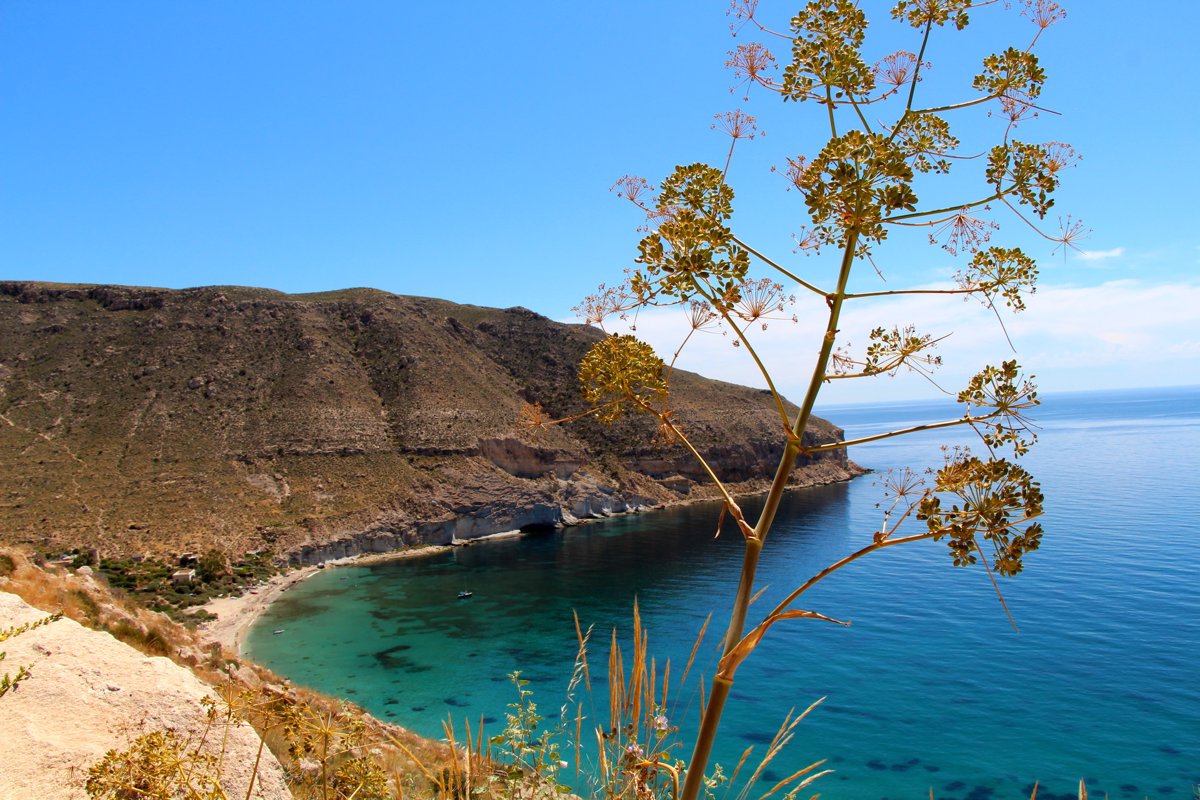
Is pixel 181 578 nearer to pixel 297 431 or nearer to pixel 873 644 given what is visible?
pixel 297 431

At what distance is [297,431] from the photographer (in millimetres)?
62562

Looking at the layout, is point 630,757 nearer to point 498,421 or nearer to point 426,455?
point 426,455

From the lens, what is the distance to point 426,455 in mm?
66062

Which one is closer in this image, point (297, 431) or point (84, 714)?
point (84, 714)

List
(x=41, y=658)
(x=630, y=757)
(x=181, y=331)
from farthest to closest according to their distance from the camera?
(x=181, y=331), (x=41, y=658), (x=630, y=757)

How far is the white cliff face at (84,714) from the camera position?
355 cm

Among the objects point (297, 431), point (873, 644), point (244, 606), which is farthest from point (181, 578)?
point (873, 644)

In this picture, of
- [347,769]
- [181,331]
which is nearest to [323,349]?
[181,331]

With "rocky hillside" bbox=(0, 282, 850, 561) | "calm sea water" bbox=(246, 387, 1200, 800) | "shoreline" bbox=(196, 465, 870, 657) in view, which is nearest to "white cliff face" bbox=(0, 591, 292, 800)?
"calm sea water" bbox=(246, 387, 1200, 800)

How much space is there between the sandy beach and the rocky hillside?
171 centimetres

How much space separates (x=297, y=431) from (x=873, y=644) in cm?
5038

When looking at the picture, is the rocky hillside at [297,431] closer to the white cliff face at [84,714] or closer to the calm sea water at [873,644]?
the calm sea water at [873,644]

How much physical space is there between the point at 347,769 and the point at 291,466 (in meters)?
61.8

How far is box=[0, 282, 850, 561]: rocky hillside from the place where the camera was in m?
50.2
